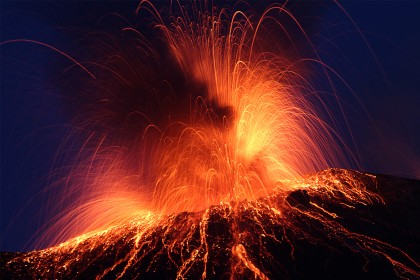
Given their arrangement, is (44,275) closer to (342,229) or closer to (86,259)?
(86,259)

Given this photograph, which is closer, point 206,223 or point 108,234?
point 206,223

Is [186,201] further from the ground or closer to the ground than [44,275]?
further from the ground

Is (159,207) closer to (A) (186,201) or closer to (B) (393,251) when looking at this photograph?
(A) (186,201)

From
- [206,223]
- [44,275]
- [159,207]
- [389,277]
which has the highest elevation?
[159,207]

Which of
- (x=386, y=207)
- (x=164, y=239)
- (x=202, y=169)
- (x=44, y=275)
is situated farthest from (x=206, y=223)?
(x=202, y=169)

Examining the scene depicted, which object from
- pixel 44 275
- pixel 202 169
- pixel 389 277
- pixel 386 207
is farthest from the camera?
pixel 202 169

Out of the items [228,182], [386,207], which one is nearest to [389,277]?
[386,207]

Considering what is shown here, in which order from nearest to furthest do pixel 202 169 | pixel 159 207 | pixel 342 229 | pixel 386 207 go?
1. pixel 342 229
2. pixel 386 207
3. pixel 159 207
4. pixel 202 169
